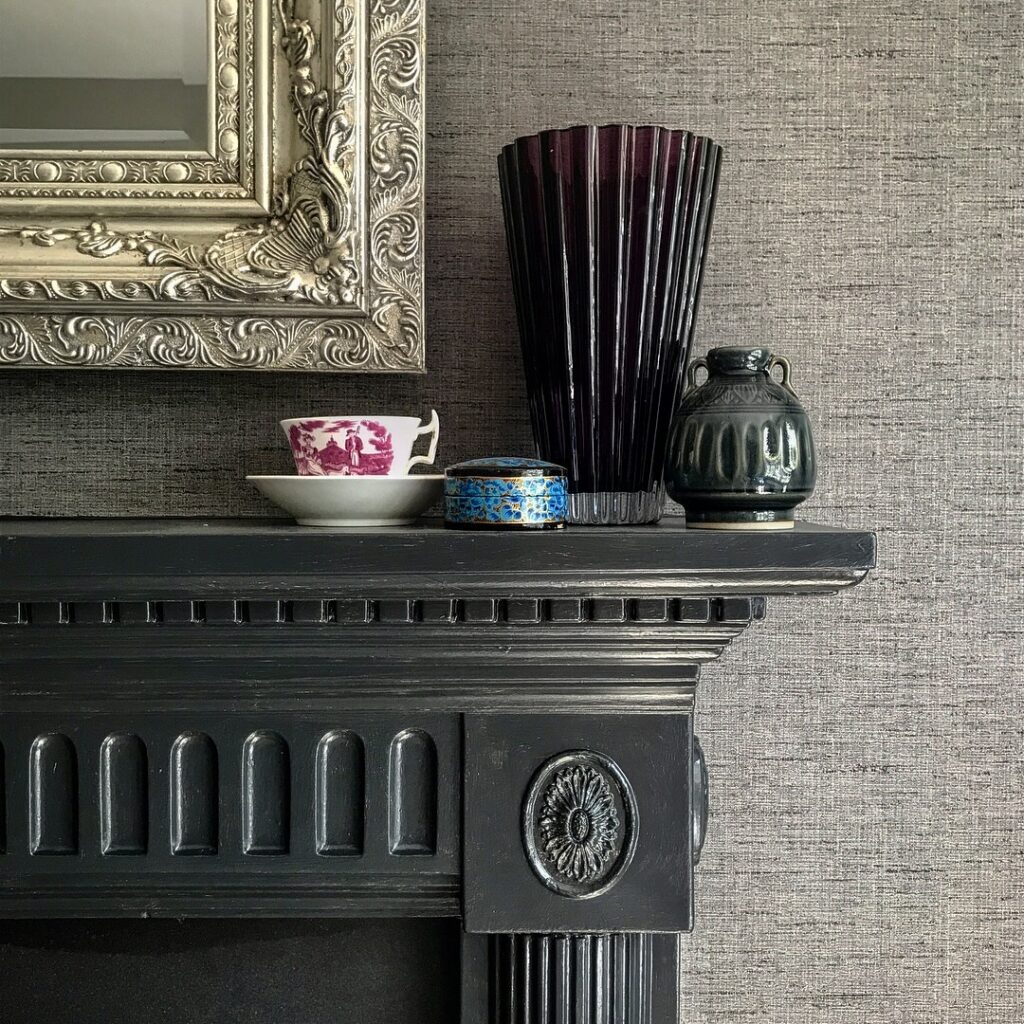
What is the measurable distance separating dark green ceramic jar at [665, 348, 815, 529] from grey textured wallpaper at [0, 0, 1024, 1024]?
23 centimetres

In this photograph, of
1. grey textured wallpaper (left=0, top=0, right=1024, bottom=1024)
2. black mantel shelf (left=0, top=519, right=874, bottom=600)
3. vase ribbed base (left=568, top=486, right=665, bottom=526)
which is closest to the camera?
black mantel shelf (left=0, top=519, right=874, bottom=600)

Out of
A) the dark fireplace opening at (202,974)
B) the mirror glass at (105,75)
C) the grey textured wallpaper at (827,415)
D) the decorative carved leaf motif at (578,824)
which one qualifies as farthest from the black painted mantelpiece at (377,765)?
the mirror glass at (105,75)

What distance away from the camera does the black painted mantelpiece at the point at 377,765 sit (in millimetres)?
641

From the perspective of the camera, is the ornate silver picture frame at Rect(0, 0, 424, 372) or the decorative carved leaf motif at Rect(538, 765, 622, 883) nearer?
the decorative carved leaf motif at Rect(538, 765, 622, 883)

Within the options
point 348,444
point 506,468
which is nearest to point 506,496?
point 506,468

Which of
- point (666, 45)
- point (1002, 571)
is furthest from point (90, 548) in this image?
point (1002, 571)

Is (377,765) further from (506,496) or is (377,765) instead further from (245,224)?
(245,224)

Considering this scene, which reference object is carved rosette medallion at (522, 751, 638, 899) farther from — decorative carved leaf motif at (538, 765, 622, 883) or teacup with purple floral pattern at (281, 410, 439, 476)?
teacup with purple floral pattern at (281, 410, 439, 476)

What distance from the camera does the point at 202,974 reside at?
771mm

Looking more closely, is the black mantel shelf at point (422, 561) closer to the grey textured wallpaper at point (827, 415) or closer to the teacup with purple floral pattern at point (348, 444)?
the teacup with purple floral pattern at point (348, 444)

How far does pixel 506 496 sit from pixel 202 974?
45 centimetres

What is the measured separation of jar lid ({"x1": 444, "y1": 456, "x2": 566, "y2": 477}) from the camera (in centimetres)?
64

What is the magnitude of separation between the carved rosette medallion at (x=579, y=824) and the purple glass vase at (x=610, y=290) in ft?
0.57

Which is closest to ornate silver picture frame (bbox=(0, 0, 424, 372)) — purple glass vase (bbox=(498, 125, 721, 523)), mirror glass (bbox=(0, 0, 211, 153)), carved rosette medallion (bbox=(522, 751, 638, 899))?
mirror glass (bbox=(0, 0, 211, 153))
